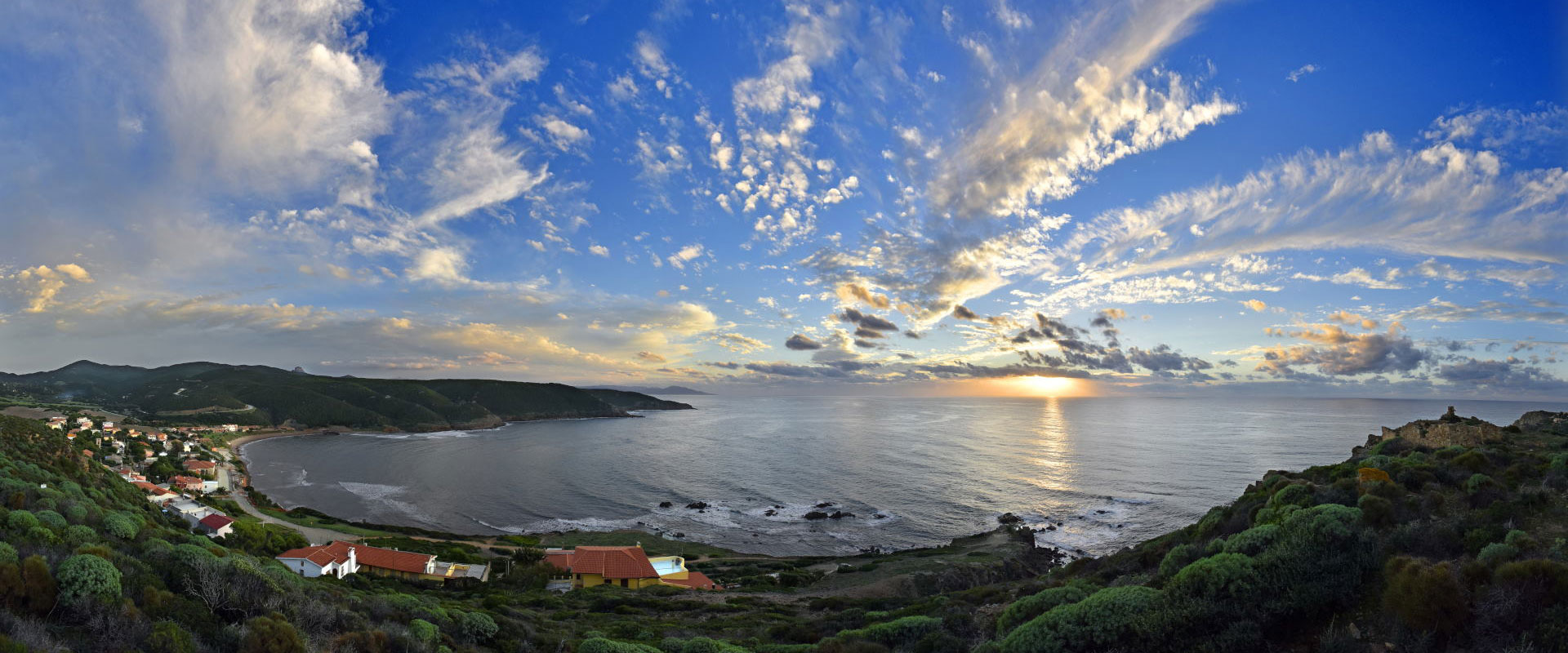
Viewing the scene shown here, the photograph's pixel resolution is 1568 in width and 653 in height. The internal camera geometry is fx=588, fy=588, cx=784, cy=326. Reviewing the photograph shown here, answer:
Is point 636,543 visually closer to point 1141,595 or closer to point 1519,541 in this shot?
point 1141,595

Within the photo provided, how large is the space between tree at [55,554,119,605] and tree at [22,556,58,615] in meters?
0.12

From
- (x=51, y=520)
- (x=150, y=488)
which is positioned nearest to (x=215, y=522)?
(x=150, y=488)

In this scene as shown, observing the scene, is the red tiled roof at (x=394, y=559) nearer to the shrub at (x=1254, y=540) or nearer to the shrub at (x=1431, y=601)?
the shrub at (x=1254, y=540)

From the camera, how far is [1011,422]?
162 metres

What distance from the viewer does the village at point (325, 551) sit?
34031mm

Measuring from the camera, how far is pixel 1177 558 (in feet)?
46.4

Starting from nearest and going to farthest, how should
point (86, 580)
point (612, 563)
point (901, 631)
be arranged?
point (86, 580) → point (901, 631) → point (612, 563)

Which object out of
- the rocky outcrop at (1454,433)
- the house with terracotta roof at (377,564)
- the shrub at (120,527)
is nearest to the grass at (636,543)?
the house with terracotta roof at (377,564)

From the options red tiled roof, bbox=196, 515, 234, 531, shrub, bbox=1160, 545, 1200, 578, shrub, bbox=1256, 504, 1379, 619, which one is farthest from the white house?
shrub, bbox=1256, 504, 1379, 619

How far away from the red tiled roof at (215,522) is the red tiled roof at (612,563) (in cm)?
2282

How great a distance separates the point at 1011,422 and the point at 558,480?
126508 millimetres

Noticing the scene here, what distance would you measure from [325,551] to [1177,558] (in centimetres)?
4091

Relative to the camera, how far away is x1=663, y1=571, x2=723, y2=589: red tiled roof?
114 feet

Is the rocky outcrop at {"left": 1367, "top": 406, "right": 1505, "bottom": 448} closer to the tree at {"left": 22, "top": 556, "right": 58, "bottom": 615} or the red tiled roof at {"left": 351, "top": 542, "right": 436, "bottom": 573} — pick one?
the tree at {"left": 22, "top": 556, "right": 58, "bottom": 615}
